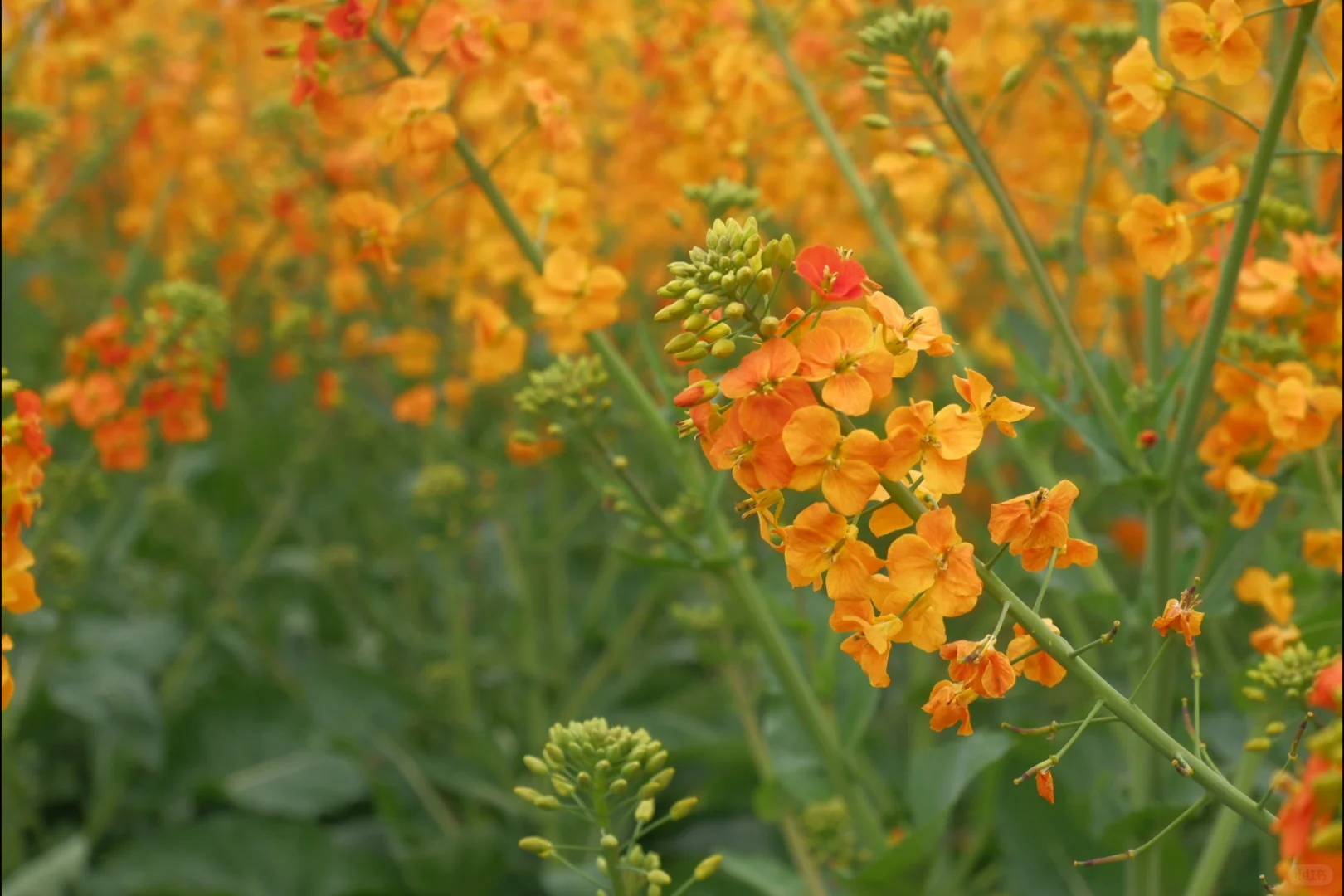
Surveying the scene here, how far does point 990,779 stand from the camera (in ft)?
10.2

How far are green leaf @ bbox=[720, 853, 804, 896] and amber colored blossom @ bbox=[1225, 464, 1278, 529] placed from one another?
1.35 metres

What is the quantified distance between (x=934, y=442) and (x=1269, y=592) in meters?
1.47

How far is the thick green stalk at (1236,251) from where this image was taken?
205cm

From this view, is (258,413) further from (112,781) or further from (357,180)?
(112,781)

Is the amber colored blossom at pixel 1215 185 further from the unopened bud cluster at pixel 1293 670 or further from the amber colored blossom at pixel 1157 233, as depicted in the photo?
the unopened bud cluster at pixel 1293 670

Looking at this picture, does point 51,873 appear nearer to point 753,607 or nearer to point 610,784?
point 753,607

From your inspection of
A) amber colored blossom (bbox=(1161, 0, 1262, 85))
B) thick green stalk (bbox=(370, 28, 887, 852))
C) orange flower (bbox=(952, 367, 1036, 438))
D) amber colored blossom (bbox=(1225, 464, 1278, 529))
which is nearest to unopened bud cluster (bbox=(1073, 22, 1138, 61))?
amber colored blossom (bbox=(1161, 0, 1262, 85))

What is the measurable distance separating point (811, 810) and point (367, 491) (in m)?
2.82

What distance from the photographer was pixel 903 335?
1.54 m

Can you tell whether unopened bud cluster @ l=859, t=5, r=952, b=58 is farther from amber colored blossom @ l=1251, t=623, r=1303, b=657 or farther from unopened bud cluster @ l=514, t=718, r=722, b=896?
unopened bud cluster @ l=514, t=718, r=722, b=896

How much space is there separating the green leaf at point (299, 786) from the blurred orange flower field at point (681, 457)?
0.06ft

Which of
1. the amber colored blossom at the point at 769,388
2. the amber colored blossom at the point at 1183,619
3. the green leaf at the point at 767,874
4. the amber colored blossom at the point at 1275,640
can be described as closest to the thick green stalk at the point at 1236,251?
the amber colored blossom at the point at 1275,640

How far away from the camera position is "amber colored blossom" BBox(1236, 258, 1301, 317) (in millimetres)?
2527

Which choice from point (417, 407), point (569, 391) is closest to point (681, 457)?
point (569, 391)
